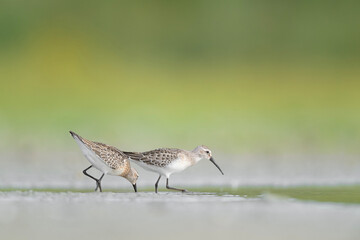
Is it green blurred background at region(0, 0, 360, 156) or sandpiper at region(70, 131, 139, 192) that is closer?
sandpiper at region(70, 131, 139, 192)

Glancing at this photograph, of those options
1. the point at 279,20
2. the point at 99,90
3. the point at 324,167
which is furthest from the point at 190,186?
the point at 279,20

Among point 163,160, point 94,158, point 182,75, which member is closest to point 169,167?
point 163,160

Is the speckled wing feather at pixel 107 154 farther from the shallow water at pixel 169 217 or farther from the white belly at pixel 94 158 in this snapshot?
the shallow water at pixel 169 217

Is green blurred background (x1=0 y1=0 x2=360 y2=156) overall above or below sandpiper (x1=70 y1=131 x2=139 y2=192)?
above

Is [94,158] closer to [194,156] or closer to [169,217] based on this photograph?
[194,156]

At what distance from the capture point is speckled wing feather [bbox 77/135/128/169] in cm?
1338

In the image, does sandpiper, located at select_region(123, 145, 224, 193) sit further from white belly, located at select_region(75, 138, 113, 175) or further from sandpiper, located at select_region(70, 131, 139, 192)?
white belly, located at select_region(75, 138, 113, 175)

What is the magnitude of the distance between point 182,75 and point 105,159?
11.3 meters

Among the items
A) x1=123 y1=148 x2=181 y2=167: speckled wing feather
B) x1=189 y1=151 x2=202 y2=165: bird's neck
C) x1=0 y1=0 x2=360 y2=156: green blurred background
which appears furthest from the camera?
x1=0 y1=0 x2=360 y2=156: green blurred background

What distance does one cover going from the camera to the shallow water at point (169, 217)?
29.8 ft

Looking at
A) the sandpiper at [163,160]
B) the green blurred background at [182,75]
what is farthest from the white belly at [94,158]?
the green blurred background at [182,75]

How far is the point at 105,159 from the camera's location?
13508 millimetres

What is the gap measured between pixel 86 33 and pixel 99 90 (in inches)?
130

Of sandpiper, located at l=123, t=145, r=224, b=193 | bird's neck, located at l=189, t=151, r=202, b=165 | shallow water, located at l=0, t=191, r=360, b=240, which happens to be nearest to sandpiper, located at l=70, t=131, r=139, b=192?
sandpiper, located at l=123, t=145, r=224, b=193
